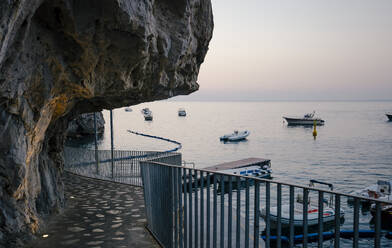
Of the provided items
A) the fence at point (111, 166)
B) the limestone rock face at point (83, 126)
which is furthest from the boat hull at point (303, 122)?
the fence at point (111, 166)

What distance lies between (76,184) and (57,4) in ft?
25.6

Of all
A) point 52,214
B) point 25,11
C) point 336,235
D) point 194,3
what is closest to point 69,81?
point 25,11

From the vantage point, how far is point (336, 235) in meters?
2.58

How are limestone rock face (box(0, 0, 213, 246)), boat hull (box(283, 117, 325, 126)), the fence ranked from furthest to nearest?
boat hull (box(283, 117, 325, 126)), the fence, limestone rock face (box(0, 0, 213, 246))

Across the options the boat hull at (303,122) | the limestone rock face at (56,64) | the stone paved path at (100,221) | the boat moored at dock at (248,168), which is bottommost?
the boat moored at dock at (248,168)

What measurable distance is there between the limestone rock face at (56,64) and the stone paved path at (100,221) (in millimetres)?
475

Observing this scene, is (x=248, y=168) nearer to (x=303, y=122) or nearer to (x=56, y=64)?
(x=56, y=64)

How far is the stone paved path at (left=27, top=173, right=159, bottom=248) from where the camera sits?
20.2 feet

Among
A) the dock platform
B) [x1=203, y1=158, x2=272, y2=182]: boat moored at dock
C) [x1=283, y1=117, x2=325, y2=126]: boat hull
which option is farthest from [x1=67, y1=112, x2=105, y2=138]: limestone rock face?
[x1=283, y1=117, x2=325, y2=126]: boat hull

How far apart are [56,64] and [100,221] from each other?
3.50 m

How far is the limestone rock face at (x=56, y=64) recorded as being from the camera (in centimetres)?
485

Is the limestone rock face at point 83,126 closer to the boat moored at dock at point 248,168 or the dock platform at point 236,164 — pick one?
the dock platform at point 236,164

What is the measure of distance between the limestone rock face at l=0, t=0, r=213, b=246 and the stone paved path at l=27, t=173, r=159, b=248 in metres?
0.47

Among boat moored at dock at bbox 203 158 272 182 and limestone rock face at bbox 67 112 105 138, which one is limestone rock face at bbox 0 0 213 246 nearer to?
boat moored at dock at bbox 203 158 272 182
